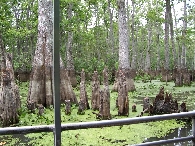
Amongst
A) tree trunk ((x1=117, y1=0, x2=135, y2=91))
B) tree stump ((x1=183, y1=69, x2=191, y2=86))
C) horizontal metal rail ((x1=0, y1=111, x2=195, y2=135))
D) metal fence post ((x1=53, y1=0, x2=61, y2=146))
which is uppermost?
tree trunk ((x1=117, y1=0, x2=135, y2=91))

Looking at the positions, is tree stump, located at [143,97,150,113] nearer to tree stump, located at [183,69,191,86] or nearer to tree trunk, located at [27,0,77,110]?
tree trunk, located at [27,0,77,110]

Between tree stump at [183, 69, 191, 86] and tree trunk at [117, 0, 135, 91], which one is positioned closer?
tree trunk at [117, 0, 135, 91]

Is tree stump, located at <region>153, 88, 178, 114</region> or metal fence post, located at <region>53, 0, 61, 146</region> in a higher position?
metal fence post, located at <region>53, 0, 61, 146</region>

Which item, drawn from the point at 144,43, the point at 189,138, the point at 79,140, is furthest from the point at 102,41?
the point at 189,138

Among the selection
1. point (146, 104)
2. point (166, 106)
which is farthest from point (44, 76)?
point (166, 106)

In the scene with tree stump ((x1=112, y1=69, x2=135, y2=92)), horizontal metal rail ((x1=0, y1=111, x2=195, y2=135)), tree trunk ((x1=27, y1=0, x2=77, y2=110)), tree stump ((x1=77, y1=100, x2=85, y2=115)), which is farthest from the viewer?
tree stump ((x1=112, y1=69, x2=135, y2=92))

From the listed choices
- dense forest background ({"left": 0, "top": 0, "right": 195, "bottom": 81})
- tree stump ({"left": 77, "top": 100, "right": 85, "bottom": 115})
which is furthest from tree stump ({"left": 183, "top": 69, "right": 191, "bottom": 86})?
tree stump ({"left": 77, "top": 100, "right": 85, "bottom": 115})

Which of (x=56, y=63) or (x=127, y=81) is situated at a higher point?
(x=56, y=63)

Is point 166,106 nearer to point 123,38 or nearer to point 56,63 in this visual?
point 123,38

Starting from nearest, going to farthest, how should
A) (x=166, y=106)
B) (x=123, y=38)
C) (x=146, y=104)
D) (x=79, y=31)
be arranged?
(x=166, y=106) → (x=146, y=104) → (x=123, y=38) → (x=79, y=31)

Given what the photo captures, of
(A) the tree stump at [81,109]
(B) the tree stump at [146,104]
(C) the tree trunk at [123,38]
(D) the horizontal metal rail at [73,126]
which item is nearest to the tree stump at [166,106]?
(B) the tree stump at [146,104]

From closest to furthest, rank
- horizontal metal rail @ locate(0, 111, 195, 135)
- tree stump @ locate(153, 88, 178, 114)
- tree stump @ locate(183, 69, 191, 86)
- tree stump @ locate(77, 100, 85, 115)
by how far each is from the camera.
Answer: horizontal metal rail @ locate(0, 111, 195, 135)
tree stump @ locate(153, 88, 178, 114)
tree stump @ locate(77, 100, 85, 115)
tree stump @ locate(183, 69, 191, 86)

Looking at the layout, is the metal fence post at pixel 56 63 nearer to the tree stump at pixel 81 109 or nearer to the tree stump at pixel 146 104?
the tree stump at pixel 81 109

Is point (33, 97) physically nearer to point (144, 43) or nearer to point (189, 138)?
point (189, 138)
